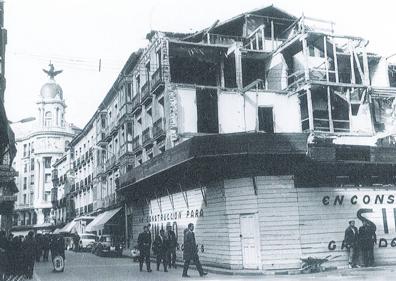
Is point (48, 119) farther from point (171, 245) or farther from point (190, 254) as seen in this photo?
point (190, 254)

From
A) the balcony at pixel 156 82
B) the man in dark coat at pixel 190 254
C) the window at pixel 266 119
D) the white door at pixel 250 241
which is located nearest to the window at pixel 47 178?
the balcony at pixel 156 82

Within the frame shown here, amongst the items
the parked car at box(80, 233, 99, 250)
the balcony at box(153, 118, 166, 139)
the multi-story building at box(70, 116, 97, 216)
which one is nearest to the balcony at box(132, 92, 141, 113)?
the balcony at box(153, 118, 166, 139)

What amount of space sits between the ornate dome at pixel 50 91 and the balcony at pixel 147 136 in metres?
42.6

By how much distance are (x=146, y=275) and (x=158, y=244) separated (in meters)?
1.89

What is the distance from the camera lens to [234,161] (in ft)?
54.5

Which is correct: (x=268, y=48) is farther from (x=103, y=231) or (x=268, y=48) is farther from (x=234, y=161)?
(x=103, y=231)

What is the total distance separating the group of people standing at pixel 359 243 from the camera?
1603cm

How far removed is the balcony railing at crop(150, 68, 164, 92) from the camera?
87.1 ft

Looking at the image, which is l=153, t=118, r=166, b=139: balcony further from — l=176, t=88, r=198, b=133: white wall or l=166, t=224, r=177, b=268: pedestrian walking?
l=166, t=224, r=177, b=268: pedestrian walking

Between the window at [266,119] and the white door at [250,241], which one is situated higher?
the window at [266,119]

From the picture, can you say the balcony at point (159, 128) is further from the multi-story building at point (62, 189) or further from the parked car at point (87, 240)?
the multi-story building at point (62, 189)

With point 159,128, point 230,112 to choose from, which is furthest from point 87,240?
point 230,112

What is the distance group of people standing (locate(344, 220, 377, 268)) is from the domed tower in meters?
59.4

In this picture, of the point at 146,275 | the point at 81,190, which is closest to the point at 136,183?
the point at 146,275
